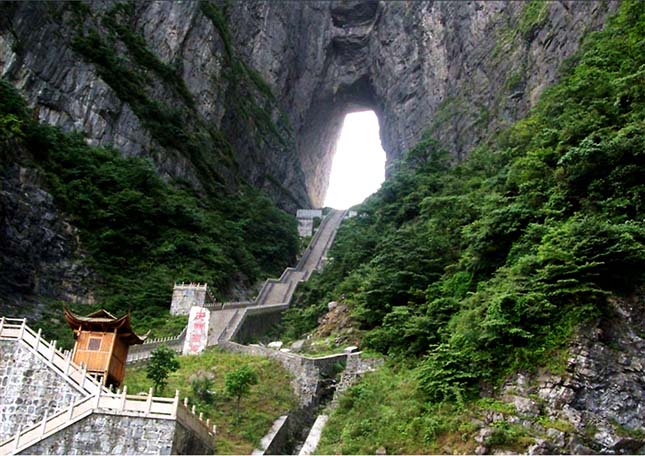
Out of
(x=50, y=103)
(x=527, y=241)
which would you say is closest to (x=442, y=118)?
(x=50, y=103)

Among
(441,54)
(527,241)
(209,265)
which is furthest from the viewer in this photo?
(441,54)

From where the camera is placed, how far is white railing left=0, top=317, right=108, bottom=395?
48.3 ft

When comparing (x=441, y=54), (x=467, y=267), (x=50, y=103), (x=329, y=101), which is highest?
(x=329, y=101)

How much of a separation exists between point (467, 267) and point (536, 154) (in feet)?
15.4

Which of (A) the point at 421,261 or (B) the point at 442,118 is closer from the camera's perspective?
(A) the point at 421,261

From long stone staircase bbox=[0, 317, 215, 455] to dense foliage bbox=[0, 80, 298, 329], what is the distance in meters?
12.1

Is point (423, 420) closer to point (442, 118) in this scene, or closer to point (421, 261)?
point (421, 261)

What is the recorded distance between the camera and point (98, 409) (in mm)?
13742

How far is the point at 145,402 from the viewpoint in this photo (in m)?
14.0

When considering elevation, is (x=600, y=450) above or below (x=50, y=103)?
below

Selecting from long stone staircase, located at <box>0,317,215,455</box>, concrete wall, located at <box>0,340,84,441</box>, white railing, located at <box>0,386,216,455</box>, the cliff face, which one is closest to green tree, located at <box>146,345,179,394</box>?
long stone staircase, located at <box>0,317,215,455</box>

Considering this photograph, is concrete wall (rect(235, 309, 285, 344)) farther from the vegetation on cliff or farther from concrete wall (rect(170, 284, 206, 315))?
concrete wall (rect(170, 284, 206, 315))

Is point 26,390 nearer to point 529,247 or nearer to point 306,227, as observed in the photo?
point 529,247

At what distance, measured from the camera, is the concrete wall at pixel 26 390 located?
14609 millimetres
